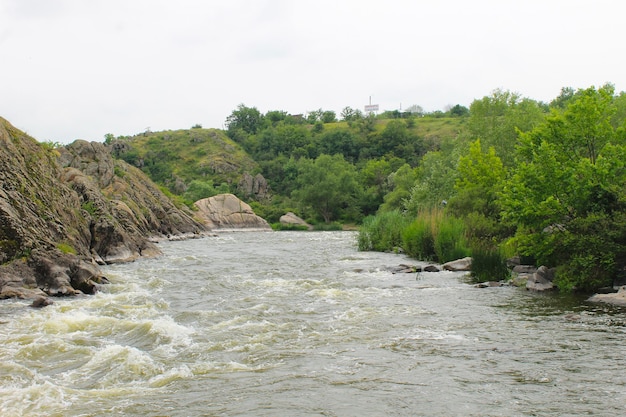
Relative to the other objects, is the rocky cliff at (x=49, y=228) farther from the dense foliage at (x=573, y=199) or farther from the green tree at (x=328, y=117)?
the green tree at (x=328, y=117)

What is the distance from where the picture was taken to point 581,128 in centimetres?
2094

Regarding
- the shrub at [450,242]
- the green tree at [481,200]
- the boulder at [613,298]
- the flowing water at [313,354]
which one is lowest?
the flowing water at [313,354]

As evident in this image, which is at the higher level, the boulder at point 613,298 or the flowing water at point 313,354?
the boulder at point 613,298

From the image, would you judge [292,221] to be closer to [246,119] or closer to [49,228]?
[49,228]

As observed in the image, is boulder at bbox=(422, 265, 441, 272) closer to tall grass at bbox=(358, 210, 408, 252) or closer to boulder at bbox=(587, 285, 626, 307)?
boulder at bbox=(587, 285, 626, 307)

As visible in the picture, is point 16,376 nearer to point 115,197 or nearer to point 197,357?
point 197,357

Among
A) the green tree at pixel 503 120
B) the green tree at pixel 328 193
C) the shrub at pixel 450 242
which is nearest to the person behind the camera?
the shrub at pixel 450 242

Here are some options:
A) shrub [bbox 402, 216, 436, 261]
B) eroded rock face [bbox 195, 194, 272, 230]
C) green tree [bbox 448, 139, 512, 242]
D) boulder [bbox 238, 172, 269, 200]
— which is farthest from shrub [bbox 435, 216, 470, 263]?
boulder [bbox 238, 172, 269, 200]

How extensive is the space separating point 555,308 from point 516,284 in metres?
4.70

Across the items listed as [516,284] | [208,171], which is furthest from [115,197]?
[208,171]

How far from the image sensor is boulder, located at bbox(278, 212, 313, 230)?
3519 inches

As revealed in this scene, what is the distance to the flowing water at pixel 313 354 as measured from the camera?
8.66 meters

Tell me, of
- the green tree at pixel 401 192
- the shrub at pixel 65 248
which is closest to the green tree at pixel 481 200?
the shrub at pixel 65 248

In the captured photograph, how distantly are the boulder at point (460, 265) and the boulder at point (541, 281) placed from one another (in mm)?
5563
